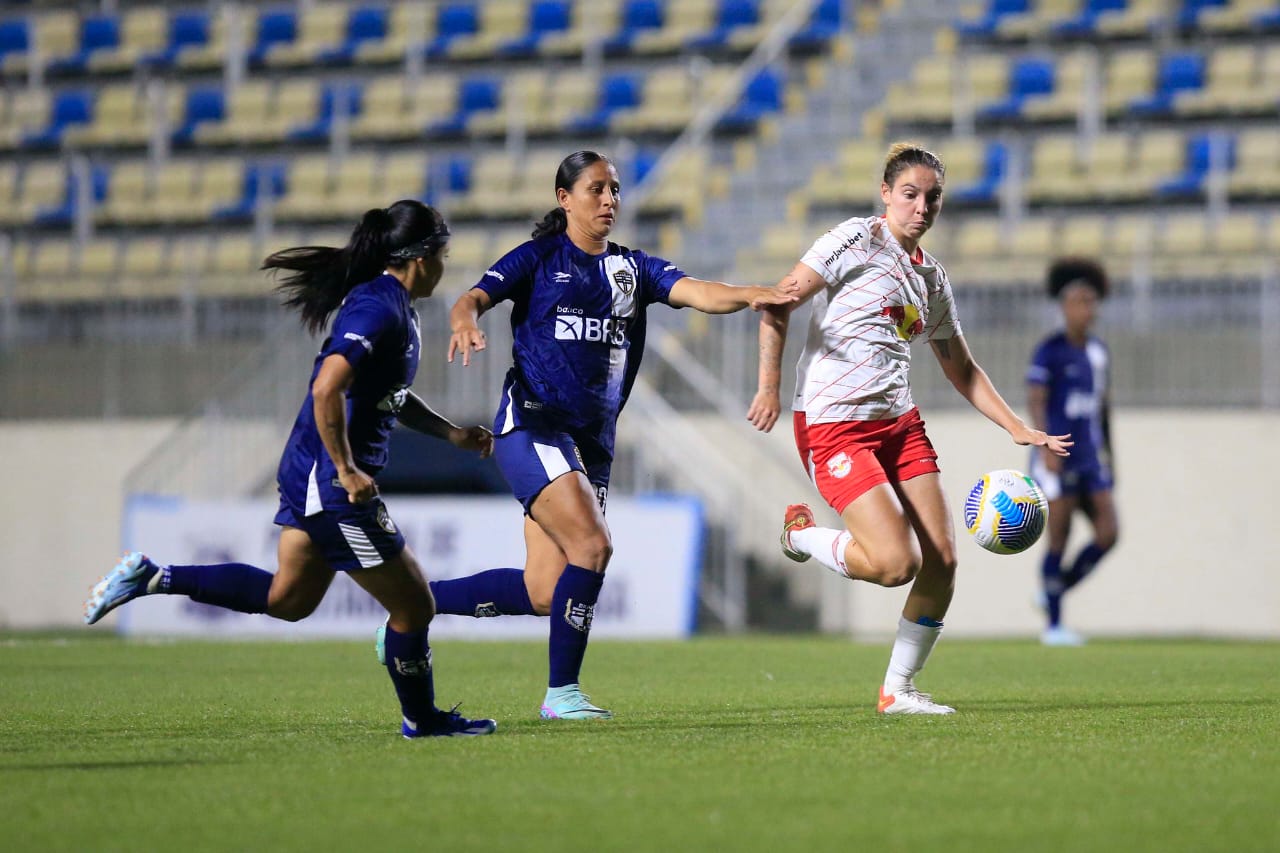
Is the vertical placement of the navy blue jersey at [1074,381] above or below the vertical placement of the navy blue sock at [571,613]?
above

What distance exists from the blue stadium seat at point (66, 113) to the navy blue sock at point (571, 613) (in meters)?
19.3

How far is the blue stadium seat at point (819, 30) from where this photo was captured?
72.7 feet

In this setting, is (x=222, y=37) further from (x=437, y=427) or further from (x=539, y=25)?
(x=437, y=427)

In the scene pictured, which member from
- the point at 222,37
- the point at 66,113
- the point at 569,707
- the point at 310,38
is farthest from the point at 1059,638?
the point at 66,113

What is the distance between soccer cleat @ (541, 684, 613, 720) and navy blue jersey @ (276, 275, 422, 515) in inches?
49.3

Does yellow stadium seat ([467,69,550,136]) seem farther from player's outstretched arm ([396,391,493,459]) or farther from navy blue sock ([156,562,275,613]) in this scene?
navy blue sock ([156,562,275,613])

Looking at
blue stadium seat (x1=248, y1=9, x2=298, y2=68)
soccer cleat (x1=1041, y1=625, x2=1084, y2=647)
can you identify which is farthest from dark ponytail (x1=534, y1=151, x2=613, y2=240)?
blue stadium seat (x1=248, y1=9, x2=298, y2=68)

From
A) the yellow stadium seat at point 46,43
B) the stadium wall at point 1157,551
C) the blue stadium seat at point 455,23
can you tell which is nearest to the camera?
the stadium wall at point 1157,551

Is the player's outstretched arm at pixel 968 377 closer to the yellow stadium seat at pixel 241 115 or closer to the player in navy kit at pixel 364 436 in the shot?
the player in navy kit at pixel 364 436

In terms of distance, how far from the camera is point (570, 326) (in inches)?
286

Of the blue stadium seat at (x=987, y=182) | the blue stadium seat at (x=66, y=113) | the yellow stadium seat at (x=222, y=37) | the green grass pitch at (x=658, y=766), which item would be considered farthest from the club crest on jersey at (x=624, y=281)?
the yellow stadium seat at (x=222, y=37)

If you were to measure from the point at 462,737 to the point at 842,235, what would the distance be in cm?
239

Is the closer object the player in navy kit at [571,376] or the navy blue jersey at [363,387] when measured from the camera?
the navy blue jersey at [363,387]

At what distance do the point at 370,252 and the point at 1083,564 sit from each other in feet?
28.2
